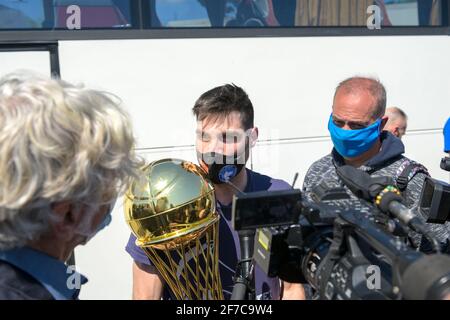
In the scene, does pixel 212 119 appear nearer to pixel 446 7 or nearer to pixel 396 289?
pixel 396 289

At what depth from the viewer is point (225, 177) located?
78.2 inches

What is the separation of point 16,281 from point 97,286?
6.88 feet

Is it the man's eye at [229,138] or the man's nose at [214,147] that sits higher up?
the man's eye at [229,138]

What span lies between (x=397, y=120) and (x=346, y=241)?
2.72 m

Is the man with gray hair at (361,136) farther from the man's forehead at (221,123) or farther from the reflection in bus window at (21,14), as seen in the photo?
the reflection in bus window at (21,14)

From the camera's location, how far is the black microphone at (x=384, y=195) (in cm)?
107

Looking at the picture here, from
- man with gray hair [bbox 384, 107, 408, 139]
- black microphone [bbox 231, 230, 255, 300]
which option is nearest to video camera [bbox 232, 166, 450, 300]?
black microphone [bbox 231, 230, 255, 300]

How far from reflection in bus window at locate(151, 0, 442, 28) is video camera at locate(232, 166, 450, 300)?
213 centimetres

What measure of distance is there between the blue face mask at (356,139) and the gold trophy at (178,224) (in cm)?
82

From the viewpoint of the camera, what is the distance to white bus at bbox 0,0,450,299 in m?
3.03

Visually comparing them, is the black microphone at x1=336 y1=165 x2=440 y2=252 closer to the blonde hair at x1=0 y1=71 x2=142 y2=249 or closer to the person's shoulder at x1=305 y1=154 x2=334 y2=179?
the blonde hair at x1=0 y1=71 x2=142 y2=249

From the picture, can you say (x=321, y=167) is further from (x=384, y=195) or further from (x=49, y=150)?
(x=49, y=150)

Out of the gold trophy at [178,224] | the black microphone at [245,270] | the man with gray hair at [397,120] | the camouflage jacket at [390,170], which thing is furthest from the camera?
the man with gray hair at [397,120]

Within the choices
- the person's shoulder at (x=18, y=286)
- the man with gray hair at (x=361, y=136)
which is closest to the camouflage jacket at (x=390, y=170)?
the man with gray hair at (x=361, y=136)
